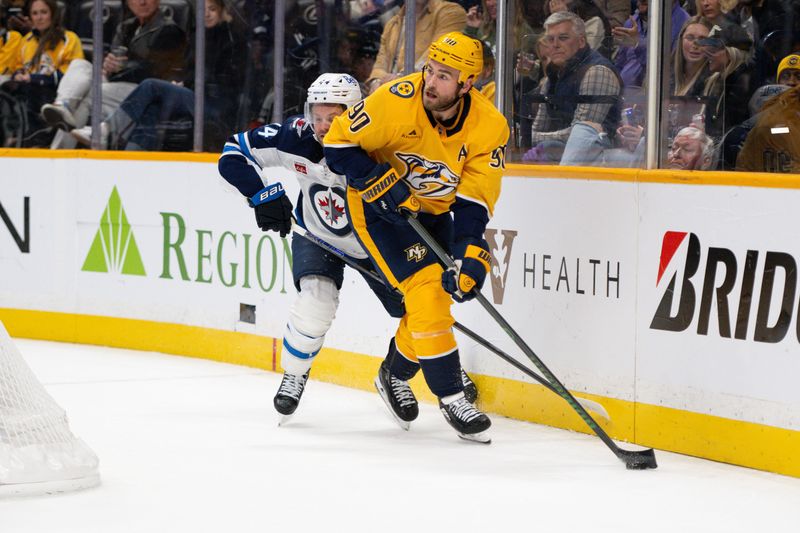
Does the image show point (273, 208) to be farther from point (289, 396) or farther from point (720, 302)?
point (720, 302)

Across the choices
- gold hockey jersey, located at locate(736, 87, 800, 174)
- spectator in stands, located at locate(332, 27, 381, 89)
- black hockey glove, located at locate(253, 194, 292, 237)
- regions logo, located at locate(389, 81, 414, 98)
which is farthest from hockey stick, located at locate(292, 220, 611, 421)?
spectator in stands, located at locate(332, 27, 381, 89)

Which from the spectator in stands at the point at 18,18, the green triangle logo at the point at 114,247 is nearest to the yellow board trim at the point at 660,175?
the green triangle logo at the point at 114,247

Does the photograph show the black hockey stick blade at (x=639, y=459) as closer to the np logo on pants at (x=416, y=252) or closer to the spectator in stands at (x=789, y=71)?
the np logo on pants at (x=416, y=252)

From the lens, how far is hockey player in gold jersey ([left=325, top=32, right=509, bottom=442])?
13.7 feet

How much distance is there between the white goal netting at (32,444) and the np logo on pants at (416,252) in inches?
47.5

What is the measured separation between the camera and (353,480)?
12.5 ft

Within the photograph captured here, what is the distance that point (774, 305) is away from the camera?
3.93 metres

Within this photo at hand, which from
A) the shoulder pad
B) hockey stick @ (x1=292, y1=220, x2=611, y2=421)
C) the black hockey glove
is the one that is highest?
the shoulder pad

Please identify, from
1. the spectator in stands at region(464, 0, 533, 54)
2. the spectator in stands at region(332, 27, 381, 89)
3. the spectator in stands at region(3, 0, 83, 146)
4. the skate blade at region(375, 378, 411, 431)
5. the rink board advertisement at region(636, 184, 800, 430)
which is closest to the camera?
the rink board advertisement at region(636, 184, 800, 430)

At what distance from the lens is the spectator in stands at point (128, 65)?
6441 millimetres

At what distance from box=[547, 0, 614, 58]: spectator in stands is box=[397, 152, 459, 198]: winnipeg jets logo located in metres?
0.76

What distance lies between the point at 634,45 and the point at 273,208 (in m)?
1.32

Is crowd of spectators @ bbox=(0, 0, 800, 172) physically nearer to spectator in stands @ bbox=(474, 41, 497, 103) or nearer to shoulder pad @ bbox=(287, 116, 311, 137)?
spectator in stands @ bbox=(474, 41, 497, 103)

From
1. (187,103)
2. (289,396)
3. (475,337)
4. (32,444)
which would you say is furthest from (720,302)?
(187,103)
